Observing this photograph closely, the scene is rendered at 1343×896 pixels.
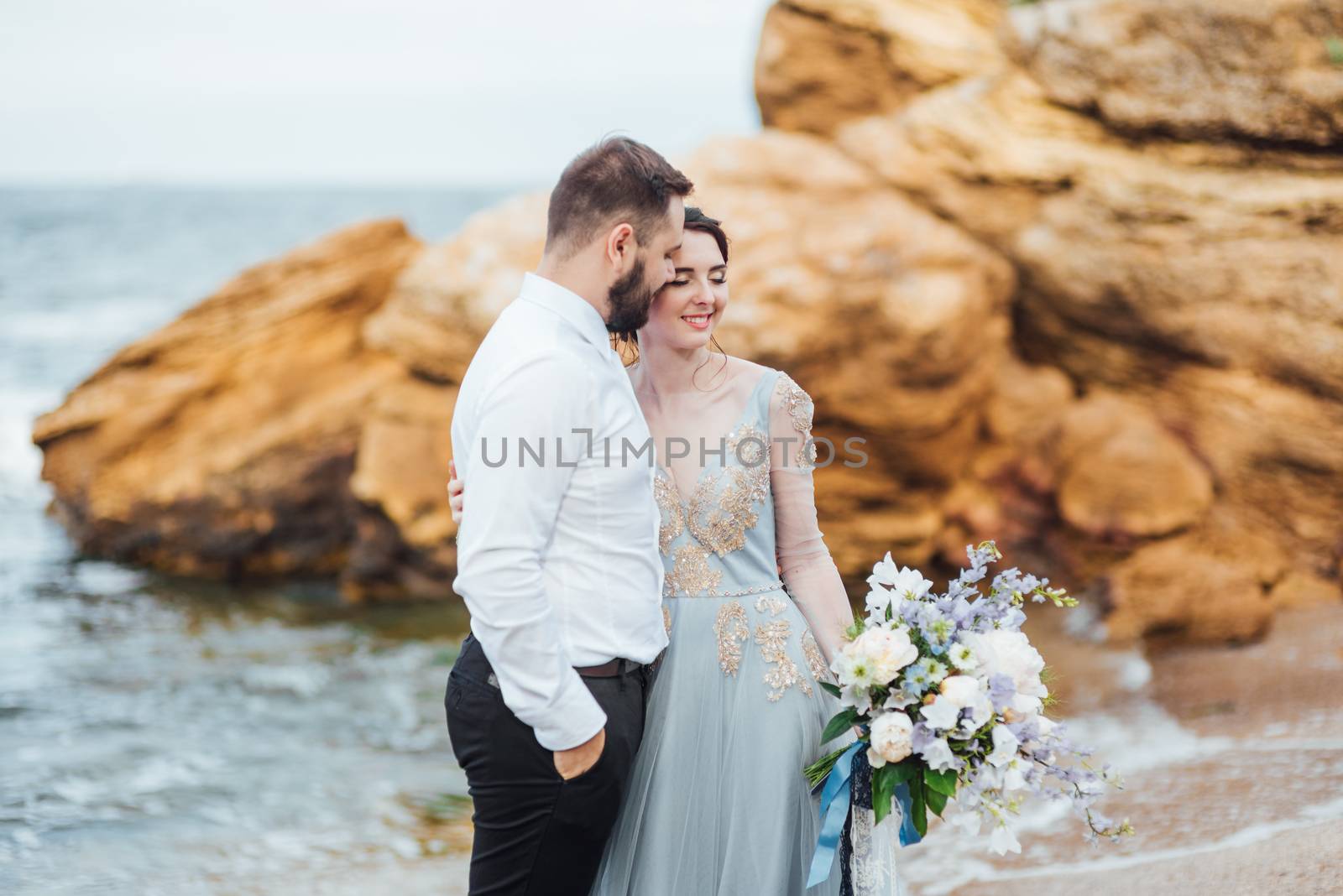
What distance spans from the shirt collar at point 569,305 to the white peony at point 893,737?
1064 millimetres

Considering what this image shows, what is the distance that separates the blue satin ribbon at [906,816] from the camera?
2.70m

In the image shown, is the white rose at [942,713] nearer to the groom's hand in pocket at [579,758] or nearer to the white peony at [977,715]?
the white peony at [977,715]

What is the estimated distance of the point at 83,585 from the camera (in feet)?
35.1

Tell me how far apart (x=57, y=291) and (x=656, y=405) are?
40.5 metres

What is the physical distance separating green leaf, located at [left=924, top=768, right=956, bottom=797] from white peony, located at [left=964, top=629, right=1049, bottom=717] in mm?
210

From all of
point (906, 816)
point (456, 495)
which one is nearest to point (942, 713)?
point (906, 816)

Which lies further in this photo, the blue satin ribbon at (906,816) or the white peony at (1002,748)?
the blue satin ribbon at (906,816)

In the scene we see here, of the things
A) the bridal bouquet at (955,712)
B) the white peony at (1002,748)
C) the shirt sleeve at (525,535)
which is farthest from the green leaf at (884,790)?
the shirt sleeve at (525,535)

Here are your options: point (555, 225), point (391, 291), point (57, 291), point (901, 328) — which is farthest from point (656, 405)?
point (57, 291)

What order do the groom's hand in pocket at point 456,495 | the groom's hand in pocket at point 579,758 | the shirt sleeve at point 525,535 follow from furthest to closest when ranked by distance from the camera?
1. the groom's hand in pocket at point 456,495
2. the groom's hand in pocket at point 579,758
3. the shirt sleeve at point 525,535

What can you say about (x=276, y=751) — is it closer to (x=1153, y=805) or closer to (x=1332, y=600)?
(x=1153, y=805)

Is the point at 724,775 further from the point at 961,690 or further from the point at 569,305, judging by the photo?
the point at 569,305

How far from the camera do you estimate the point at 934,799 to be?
8.43 feet

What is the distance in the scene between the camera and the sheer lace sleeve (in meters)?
3.03
